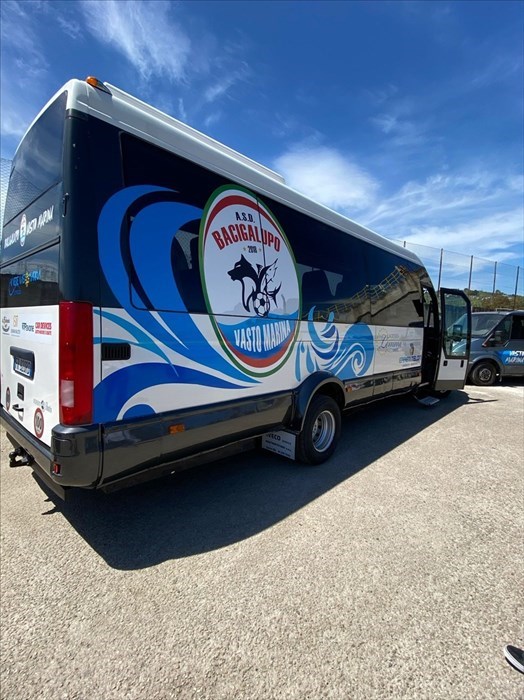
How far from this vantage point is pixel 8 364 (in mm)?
3420

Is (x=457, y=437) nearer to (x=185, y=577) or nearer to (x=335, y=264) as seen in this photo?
(x=335, y=264)

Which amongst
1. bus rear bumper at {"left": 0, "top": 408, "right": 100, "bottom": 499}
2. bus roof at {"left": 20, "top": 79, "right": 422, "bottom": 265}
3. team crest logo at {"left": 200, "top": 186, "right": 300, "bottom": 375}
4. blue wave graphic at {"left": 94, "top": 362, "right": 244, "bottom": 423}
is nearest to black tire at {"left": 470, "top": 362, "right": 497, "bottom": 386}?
bus roof at {"left": 20, "top": 79, "right": 422, "bottom": 265}

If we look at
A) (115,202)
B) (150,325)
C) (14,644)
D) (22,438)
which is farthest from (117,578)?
(115,202)

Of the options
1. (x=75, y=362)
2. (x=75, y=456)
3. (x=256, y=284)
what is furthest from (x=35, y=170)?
(x=75, y=456)

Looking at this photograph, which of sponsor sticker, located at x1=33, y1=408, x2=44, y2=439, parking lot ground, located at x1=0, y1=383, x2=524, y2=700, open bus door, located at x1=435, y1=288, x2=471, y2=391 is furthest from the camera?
open bus door, located at x1=435, y1=288, x2=471, y2=391

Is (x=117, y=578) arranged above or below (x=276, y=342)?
below

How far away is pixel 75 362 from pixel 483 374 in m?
10.9

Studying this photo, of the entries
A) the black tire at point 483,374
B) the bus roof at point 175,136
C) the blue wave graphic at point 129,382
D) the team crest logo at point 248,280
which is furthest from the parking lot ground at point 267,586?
the black tire at point 483,374

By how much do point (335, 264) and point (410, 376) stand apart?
10.2 ft

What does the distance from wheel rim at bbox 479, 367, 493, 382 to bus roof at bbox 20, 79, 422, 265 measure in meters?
8.19

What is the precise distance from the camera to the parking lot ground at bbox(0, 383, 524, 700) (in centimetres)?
185

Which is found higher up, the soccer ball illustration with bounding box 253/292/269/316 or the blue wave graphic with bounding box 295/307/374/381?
the soccer ball illustration with bounding box 253/292/269/316

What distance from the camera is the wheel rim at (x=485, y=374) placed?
10.4 meters

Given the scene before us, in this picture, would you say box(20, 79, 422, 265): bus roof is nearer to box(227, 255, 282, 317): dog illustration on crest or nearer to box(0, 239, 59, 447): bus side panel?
box(227, 255, 282, 317): dog illustration on crest
